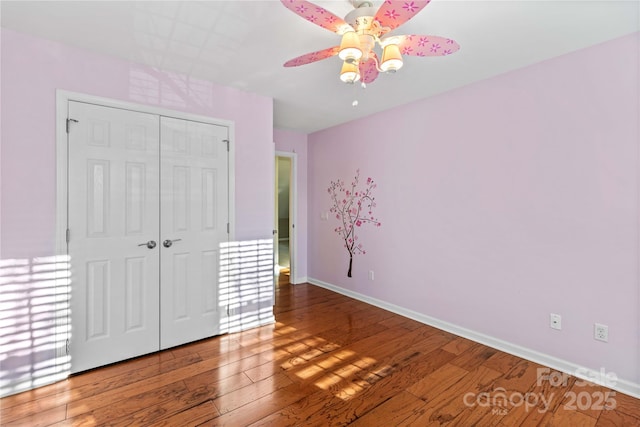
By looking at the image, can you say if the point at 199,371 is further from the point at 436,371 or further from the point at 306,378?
the point at 436,371

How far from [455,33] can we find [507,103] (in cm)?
102

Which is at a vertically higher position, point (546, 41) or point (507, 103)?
point (546, 41)

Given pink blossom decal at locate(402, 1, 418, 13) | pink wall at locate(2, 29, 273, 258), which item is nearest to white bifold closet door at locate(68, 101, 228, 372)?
pink wall at locate(2, 29, 273, 258)

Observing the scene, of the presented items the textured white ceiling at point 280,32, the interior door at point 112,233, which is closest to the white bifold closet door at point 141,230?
the interior door at point 112,233

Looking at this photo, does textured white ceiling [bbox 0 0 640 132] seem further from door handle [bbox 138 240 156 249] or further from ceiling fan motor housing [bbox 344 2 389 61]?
door handle [bbox 138 240 156 249]

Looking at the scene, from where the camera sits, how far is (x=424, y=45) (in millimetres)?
1782

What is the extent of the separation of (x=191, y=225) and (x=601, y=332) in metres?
3.50

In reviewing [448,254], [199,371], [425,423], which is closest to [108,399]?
[199,371]

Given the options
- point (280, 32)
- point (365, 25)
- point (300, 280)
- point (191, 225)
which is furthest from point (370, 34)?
point (300, 280)

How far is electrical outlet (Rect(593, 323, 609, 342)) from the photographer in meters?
2.31

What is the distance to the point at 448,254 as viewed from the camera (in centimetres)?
332

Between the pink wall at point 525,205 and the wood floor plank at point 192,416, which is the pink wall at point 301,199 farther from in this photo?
the wood floor plank at point 192,416

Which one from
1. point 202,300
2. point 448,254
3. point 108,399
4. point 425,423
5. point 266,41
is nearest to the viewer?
point 425,423

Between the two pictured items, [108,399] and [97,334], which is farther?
[97,334]
